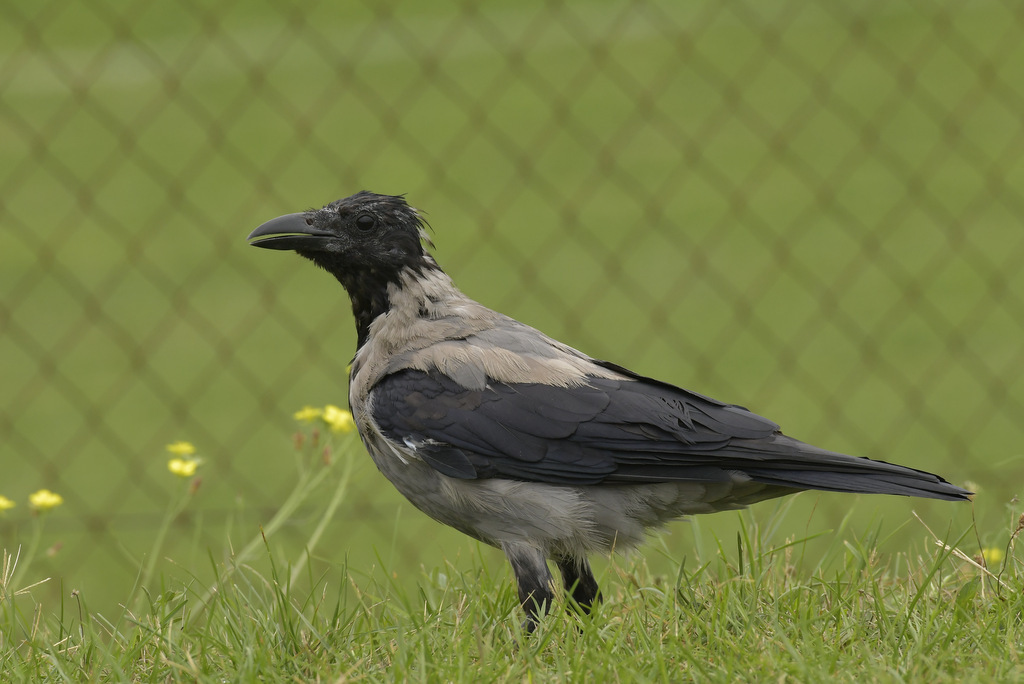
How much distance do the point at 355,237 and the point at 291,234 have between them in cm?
23

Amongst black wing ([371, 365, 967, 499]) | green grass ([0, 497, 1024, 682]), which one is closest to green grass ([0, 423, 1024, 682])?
green grass ([0, 497, 1024, 682])

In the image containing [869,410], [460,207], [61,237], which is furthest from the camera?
[460,207]

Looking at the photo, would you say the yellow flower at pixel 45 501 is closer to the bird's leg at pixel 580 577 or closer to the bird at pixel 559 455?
the bird at pixel 559 455

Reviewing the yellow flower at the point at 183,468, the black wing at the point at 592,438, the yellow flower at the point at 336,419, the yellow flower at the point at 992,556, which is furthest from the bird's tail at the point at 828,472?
the yellow flower at the point at 183,468

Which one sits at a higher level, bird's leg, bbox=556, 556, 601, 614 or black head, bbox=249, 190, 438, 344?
black head, bbox=249, 190, 438, 344

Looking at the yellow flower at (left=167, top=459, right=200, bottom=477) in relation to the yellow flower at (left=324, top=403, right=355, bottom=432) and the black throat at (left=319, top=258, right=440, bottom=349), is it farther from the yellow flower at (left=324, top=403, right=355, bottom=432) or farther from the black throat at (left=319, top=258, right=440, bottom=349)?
the black throat at (left=319, top=258, right=440, bottom=349)

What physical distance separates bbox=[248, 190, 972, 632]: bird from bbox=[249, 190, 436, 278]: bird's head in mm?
403

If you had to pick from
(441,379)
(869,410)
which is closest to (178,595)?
(441,379)

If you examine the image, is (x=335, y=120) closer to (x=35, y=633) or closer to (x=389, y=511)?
(x=389, y=511)

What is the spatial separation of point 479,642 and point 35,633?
1.36 metres

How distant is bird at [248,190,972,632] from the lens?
12.1 feet

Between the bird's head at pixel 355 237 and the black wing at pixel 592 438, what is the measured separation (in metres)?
0.62

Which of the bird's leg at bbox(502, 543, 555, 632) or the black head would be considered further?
the black head

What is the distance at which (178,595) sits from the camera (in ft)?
12.1
